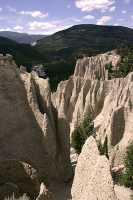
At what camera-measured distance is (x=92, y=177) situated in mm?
13469

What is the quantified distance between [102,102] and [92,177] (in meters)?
44.6

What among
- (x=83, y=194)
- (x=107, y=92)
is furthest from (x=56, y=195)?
(x=107, y=92)

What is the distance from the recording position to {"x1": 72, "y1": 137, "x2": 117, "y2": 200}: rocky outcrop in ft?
41.3

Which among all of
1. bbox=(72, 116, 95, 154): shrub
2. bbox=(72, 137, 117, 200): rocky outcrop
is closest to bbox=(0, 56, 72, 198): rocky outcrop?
bbox=(72, 137, 117, 200): rocky outcrop

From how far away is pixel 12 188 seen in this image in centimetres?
2194

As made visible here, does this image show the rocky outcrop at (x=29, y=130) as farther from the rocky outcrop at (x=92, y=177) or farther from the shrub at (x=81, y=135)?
the shrub at (x=81, y=135)

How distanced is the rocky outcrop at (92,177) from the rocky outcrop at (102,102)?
2269 cm

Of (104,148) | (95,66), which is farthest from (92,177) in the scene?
(95,66)

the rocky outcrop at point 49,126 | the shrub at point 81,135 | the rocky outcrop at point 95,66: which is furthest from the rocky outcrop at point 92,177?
the rocky outcrop at point 95,66

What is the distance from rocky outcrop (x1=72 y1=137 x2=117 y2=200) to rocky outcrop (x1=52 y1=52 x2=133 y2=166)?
893 inches

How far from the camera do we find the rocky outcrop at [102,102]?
40844 mm

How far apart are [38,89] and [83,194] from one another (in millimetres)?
16294

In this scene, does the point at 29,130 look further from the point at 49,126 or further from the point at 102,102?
the point at 102,102

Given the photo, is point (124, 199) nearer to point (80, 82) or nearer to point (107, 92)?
point (107, 92)
